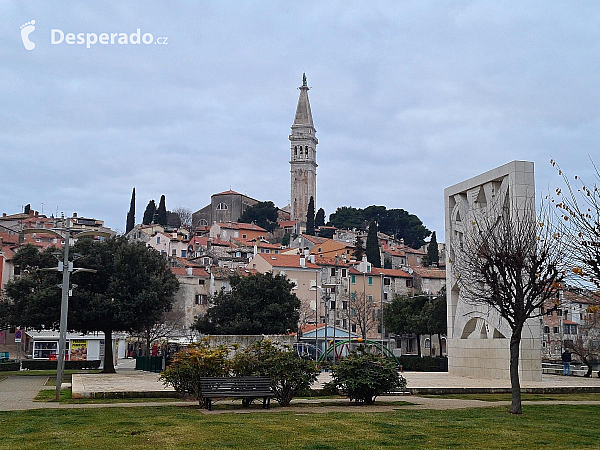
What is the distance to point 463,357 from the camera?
3484 centimetres

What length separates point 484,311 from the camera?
33.2 m

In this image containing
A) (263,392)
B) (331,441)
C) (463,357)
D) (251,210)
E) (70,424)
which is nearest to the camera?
(331,441)

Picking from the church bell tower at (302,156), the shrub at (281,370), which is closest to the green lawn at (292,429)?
the shrub at (281,370)

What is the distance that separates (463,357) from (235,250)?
74.4 m

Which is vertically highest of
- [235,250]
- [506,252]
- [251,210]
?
[251,210]

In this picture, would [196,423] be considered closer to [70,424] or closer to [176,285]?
[70,424]

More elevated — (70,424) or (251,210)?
(251,210)

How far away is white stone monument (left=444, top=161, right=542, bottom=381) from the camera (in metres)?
31.1

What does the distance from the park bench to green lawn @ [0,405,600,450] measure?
0.58 meters

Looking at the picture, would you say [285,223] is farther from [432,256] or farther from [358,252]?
[358,252]

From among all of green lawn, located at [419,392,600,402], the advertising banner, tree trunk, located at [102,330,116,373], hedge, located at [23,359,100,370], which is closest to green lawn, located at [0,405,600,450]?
green lawn, located at [419,392,600,402]

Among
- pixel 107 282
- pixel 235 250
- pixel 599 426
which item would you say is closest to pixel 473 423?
pixel 599 426

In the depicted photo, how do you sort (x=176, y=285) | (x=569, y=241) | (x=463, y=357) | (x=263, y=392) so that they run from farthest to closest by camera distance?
(x=176, y=285)
(x=463, y=357)
(x=569, y=241)
(x=263, y=392)

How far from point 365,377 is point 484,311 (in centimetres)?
1673
